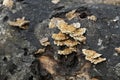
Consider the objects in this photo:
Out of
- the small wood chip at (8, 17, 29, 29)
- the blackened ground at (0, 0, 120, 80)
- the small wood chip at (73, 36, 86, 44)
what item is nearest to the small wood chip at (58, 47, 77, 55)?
the blackened ground at (0, 0, 120, 80)

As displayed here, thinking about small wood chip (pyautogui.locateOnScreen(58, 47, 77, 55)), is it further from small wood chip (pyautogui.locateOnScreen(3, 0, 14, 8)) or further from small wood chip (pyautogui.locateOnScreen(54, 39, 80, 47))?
small wood chip (pyautogui.locateOnScreen(3, 0, 14, 8))

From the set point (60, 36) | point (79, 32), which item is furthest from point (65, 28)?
point (79, 32)

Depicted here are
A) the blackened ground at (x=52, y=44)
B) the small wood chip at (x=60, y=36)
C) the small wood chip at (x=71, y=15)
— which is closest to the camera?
the blackened ground at (x=52, y=44)

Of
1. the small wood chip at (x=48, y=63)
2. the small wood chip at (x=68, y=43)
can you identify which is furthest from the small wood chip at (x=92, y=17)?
the small wood chip at (x=48, y=63)

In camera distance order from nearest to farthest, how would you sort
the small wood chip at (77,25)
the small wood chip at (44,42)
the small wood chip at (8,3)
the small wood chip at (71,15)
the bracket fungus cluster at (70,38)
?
the bracket fungus cluster at (70,38) < the small wood chip at (77,25) < the small wood chip at (44,42) < the small wood chip at (71,15) < the small wood chip at (8,3)

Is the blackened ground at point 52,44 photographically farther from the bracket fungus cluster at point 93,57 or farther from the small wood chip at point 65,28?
the small wood chip at point 65,28
